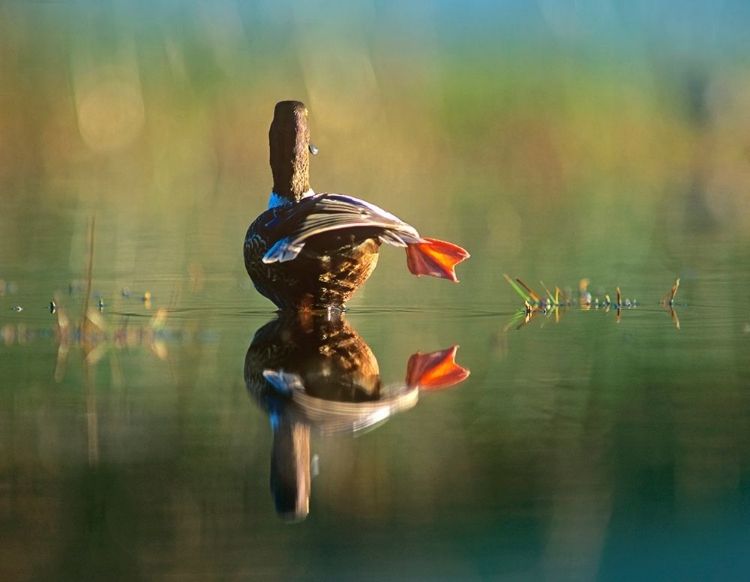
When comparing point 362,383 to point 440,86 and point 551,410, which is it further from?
point 440,86

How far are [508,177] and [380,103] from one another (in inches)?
103

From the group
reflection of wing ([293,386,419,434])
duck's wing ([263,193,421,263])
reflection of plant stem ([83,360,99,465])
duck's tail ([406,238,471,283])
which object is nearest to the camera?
reflection of plant stem ([83,360,99,465])

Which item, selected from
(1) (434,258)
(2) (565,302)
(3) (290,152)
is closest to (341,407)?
(1) (434,258)

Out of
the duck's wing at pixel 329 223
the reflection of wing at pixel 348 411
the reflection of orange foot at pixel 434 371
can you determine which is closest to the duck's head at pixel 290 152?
the duck's wing at pixel 329 223

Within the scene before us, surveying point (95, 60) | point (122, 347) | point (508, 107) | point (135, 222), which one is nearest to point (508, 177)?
point (508, 107)

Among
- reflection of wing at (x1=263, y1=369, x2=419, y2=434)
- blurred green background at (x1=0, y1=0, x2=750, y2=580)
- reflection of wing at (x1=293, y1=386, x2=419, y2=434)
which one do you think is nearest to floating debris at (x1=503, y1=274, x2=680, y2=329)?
blurred green background at (x1=0, y1=0, x2=750, y2=580)

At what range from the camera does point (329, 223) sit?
5.96m

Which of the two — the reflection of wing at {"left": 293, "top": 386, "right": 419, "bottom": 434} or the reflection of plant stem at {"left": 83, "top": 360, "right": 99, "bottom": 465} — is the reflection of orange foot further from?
the reflection of plant stem at {"left": 83, "top": 360, "right": 99, "bottom": 465}

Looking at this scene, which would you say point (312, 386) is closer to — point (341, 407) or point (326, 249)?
point (341, 407)

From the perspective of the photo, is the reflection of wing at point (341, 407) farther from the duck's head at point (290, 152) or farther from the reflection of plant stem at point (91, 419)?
the duck's head at point (290, 152)

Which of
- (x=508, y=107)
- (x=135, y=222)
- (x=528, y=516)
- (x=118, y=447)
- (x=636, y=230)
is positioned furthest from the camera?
(x=508, y=107)

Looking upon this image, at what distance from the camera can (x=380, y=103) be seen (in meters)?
23.1

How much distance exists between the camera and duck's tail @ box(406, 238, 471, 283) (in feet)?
21.9

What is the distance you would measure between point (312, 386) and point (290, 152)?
2838 mm
